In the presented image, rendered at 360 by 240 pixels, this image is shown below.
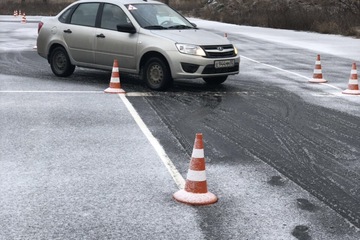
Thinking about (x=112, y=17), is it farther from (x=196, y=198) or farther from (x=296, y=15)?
(x=296, y=15)

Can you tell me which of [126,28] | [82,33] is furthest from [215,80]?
[82,33]

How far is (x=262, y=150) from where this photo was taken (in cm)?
766

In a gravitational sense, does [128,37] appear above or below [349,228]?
above

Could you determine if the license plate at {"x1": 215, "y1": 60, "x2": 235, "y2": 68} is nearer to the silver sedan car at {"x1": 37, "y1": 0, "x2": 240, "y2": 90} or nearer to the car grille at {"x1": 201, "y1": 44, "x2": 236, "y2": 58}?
the silver sedan car at {"x1": 37, "y1": 0, "x2": 240, "y2": 90}

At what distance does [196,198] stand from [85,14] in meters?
8.66

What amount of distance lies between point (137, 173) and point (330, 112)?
16.9 ft

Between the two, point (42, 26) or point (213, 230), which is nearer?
point (213, 230)

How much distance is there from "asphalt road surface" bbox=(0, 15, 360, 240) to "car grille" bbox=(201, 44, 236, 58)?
0.77 meters

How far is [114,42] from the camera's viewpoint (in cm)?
1258

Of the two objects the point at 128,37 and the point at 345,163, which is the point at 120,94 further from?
the point at 345,163

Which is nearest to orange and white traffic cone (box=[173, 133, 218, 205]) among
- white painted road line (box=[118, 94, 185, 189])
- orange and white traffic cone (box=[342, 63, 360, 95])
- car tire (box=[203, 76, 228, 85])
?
white painted road line (box=[118, 94, 185, 189])

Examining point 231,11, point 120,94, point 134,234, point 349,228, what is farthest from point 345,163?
point 231,11

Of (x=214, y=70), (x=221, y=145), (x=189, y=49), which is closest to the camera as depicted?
(x=221, y=145)

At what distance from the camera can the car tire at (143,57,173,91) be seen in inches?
471
